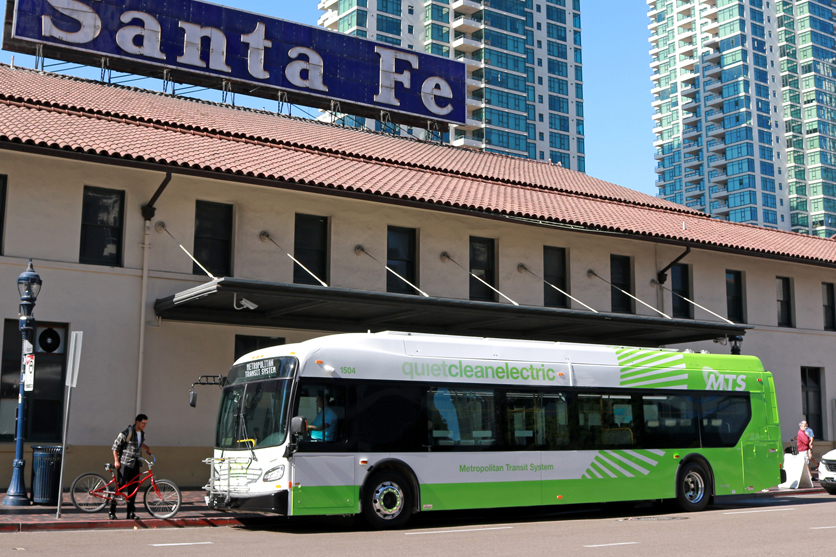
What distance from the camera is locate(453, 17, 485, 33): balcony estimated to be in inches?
3888

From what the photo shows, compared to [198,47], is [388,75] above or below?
above

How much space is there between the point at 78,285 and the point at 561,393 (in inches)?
387

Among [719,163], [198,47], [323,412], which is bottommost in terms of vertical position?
[323,412]

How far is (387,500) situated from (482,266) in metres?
10.9

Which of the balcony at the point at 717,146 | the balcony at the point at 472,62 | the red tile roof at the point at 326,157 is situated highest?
the balcony at the point at 472,62

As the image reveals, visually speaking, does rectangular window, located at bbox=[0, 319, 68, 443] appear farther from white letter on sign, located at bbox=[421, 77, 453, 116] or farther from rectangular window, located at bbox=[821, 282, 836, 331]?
rectangular window, located at bbox=[821, 282, 836, 331]

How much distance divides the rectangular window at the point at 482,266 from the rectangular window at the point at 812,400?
483 inches

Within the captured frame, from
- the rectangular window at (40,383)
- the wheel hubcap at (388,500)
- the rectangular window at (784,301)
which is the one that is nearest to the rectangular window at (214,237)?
the rectangular window at (40,383)

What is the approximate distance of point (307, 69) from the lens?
100 ft

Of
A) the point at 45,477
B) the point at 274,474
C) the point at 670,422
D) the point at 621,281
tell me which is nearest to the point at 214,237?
the point at 45,477

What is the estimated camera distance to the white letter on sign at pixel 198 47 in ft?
93.9

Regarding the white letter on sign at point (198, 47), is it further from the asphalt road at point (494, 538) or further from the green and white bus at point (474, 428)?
the asphalt road at point (494, 538)

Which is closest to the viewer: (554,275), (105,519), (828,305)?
(105,519)

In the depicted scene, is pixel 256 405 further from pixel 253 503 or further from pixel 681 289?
pixel 681 289
